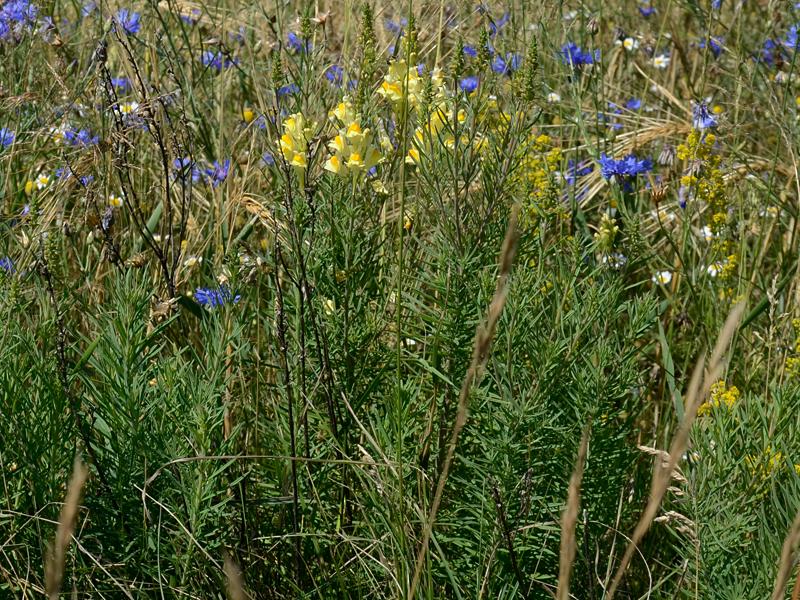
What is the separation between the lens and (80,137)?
9.28ft

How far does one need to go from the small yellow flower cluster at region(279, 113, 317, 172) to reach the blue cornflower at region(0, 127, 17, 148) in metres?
1.06

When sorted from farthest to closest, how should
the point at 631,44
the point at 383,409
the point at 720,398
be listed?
1. the point at 631,44
2. the point at 383,409
3. the point at 720,398

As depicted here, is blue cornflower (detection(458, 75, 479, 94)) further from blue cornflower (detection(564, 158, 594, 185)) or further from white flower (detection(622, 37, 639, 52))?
white flower (detection(622, 37, 639, 52))

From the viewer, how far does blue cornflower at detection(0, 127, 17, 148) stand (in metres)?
2.71

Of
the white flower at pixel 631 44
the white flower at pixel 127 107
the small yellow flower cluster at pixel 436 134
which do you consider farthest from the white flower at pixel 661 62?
the small yellow flower cluster at pixel 436 134

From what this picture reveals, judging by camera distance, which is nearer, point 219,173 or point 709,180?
point 709,180

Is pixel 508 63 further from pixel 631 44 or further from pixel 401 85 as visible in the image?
pixel 631 44

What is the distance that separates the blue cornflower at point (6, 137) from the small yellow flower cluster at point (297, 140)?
1062 millimetres

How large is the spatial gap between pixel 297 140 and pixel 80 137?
3.60 feet

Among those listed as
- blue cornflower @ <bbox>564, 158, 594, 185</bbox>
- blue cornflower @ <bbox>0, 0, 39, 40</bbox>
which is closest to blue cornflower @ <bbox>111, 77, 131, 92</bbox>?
blue cornflower @ <bbox>0, 0, 39, 40</bbox>

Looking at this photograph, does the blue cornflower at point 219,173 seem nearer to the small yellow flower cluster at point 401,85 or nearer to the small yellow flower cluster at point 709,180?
the small yellow flower cluster at point 401,85

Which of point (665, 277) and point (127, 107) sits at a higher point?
point (127, 107)

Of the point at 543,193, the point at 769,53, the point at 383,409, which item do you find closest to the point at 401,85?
the point at 543,193

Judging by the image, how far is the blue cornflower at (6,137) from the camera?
271 cm
